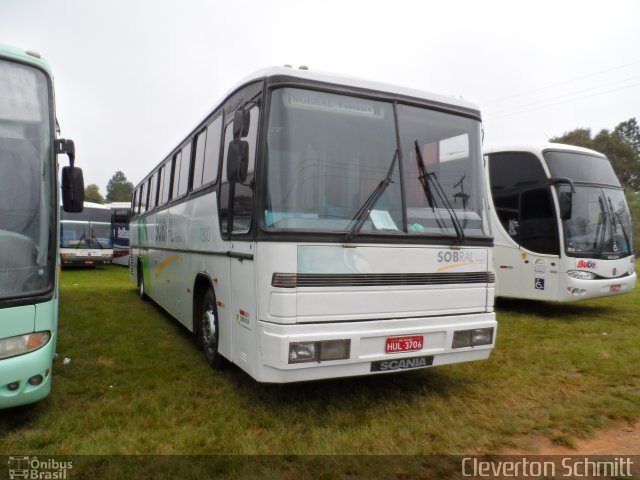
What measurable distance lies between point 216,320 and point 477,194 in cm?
305

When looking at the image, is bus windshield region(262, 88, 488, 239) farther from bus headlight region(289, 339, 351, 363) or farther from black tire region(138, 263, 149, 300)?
black tire region(138, 263, 149, 300)

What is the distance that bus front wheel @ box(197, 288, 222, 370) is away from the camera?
560 cm

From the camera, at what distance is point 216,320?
5.48 m

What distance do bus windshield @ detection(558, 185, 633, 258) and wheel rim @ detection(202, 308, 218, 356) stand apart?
663cm

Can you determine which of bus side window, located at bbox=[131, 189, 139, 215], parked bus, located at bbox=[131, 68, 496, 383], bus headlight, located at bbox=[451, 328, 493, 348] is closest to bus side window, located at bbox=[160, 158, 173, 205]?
parked bus, located at bbox=[131, 68, 496, 383]

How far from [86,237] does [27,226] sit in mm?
19898

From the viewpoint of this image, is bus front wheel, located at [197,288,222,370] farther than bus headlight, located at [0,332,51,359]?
Yes

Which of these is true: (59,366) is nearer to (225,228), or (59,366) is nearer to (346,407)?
(225,228)

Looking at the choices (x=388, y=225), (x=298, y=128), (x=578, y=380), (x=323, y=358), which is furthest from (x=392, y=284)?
(x=578, y=380)

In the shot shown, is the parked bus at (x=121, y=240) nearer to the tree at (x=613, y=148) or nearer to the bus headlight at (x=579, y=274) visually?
the bus headlight at (x=579, y=274)

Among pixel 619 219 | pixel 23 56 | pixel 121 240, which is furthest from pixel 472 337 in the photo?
pixel 121 240

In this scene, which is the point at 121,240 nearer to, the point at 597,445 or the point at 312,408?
the point at 312,408

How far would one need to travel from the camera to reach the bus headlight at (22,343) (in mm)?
3762

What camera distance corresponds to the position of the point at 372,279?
172 inches
